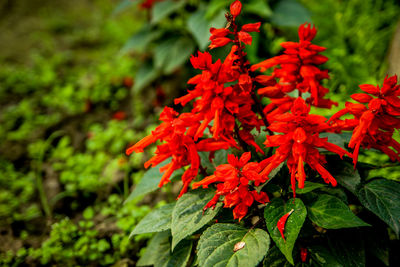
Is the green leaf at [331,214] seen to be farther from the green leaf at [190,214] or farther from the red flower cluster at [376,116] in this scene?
the green leaf at [190,214]

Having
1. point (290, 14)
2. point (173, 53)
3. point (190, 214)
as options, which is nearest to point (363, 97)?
point (190, 214)

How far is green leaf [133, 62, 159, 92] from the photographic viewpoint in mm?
3213

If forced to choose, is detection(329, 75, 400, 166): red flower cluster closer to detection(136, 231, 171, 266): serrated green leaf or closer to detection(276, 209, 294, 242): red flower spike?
detection(276, 209, 294, 242): red flower spike

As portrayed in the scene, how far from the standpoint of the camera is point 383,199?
43.5 inches

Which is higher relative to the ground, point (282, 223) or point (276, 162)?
point (276, 162)

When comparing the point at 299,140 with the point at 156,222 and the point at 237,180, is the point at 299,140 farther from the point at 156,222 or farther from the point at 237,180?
the point at 156,222

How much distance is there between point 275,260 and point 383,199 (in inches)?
18.8

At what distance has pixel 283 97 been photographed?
4.09 ft

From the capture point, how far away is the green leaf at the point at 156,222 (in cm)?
125

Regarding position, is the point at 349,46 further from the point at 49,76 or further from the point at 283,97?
the point at 49,76

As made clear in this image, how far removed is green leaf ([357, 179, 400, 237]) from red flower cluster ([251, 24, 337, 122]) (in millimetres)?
380

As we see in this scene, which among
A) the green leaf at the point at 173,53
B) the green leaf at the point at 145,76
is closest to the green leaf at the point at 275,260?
the green leaf at the point at 173,53

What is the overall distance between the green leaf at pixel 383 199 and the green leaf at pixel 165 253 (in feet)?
2.59

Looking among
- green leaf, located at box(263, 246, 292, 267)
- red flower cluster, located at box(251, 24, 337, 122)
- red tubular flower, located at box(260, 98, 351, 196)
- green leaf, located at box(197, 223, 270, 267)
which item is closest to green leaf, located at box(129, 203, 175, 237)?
green leaf, located at box(197, 223, 270, 267)
